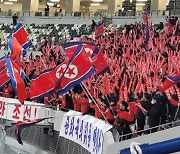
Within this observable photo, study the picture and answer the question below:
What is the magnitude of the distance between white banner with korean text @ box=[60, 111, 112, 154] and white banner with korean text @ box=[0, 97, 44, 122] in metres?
2.33

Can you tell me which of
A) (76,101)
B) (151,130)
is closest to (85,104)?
(76,101)

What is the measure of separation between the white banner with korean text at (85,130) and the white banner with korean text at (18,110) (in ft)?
7.64

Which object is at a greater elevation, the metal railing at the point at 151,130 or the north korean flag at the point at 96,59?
the north korean flag at the point at 96,59

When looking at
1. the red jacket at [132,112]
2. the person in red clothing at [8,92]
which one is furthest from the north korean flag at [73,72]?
the person in red clothing at [8,92]

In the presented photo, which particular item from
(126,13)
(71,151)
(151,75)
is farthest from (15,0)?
(151,75)

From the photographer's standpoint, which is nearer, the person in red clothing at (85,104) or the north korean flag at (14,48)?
the person in red clothing at (85,104)

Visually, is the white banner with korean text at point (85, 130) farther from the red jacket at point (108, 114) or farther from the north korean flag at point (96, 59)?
the north korean flag at point (96, 59)

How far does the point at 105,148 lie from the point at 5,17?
29294 mm

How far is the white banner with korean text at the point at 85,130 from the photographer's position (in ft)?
31.8

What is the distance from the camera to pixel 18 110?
16.0 meters

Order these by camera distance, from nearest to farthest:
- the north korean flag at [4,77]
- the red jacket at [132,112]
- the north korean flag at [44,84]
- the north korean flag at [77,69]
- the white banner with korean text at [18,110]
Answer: the red jacket at [132,112], the north korean flag at [77,69], the north korean flag at [44,84], the white banner with korean text at [18,110], the north korean flag at [4,77]

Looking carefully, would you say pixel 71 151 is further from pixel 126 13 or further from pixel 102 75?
pixel 126 13

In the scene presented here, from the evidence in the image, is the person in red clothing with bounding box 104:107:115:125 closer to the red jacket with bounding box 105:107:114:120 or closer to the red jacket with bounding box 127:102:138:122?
the red jacket with bounding box 105:107:114:120

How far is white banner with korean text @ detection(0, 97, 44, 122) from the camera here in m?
15.0
